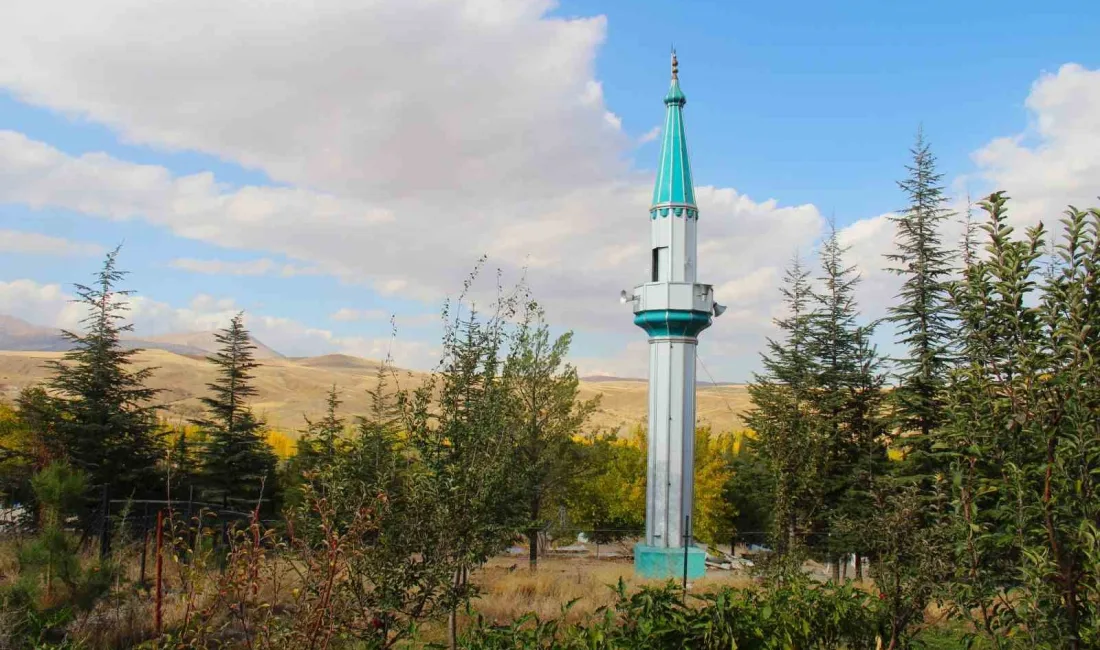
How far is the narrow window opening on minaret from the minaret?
28 mm

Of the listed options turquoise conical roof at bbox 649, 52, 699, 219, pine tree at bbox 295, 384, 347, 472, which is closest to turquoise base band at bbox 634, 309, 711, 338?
turquoise conical roof at bbox 649, 52, 699, 219

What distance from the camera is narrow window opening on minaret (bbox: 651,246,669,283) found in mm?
23469

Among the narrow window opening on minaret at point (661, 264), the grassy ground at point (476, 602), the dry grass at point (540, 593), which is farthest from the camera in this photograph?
the narrow window opening on minaret at point (661, 264)

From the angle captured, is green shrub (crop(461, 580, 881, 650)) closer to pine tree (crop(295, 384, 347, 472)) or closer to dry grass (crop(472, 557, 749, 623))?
pine tree (crop(295, 384, 347, 472))

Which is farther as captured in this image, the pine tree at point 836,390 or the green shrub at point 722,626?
the pine tree at point 836,390

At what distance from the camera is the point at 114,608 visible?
12.6 meters

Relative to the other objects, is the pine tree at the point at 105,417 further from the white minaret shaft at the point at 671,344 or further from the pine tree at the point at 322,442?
the white minaret shaft at the point at 671,344

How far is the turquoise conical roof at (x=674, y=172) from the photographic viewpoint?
2345 centimetres

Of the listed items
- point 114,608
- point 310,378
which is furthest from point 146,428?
point 310,378

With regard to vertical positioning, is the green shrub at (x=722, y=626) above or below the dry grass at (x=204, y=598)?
above

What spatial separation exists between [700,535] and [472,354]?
23.4m

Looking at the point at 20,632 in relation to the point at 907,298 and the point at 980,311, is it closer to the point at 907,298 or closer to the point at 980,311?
the point at 980,311

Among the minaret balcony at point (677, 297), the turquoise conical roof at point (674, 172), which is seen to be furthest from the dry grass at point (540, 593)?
the turquoise conical roof at point (674, 172)

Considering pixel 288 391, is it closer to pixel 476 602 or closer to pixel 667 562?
pixel 667 562
